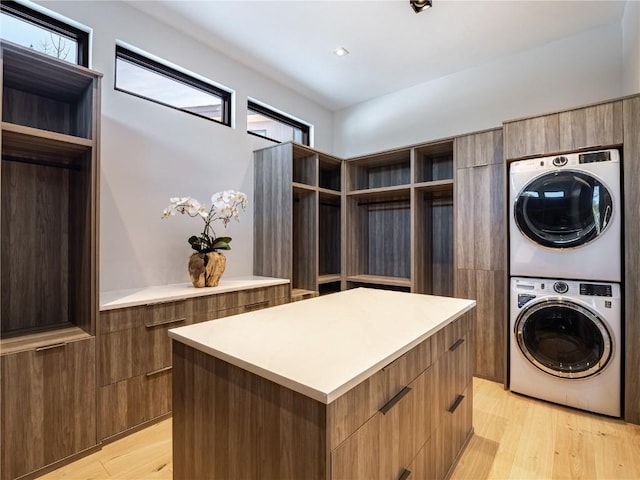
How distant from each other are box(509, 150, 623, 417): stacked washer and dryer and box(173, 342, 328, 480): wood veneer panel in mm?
→ 2248

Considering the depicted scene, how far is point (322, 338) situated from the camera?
1179 millimetres

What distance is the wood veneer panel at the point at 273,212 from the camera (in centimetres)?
307

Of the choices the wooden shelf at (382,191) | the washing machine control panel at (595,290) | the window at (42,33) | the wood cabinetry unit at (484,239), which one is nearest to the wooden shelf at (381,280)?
the wood cabinetry unit at (484,239)

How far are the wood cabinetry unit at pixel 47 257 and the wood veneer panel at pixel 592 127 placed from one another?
10.1 ft

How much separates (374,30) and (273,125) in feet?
4.85

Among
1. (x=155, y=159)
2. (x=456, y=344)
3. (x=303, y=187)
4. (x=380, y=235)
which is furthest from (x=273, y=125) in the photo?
(x=456, y=344)

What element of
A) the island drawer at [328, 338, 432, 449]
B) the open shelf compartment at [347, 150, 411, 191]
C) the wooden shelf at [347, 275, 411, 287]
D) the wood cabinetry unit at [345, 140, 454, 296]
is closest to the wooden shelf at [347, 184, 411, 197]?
the wood cabinetry unit at [345, 140, 454, 296]

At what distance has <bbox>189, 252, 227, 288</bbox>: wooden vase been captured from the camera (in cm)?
248

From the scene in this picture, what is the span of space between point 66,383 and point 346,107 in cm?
409

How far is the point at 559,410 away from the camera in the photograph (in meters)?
2.31

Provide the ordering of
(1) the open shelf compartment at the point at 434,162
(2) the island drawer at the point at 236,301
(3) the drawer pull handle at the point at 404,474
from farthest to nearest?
(1) the open shelf compartment at the point at 434,162
(2) the island drawer at the point at 236,301
(3) the drawer pull handle at the point at 404,474

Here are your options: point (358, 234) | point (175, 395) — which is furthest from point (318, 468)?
point (358, 234)

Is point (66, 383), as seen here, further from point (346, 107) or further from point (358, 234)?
point (346, 107)

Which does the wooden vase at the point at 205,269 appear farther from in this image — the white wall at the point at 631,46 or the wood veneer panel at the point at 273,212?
the white wall at the point at 631,46
